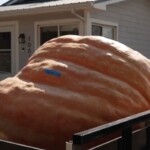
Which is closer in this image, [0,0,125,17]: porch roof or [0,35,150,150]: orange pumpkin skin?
[0,35,150,150]: orange pumpkin skin

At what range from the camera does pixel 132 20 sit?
43.5 feet

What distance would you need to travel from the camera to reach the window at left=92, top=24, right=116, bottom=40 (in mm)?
11422

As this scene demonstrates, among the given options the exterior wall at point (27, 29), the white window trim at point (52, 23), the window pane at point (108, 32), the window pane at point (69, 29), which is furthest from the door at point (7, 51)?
the window pane at point (108, 32)

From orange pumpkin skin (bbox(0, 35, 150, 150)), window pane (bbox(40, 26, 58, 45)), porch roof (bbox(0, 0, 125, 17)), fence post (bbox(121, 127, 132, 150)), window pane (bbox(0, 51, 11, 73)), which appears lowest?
window pane (bbox(0, 51, 11, 73))

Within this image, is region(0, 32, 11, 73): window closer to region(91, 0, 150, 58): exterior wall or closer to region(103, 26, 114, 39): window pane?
region(103, 26, 114, 39): window pane

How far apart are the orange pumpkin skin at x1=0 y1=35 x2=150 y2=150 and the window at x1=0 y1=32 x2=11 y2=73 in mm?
10012

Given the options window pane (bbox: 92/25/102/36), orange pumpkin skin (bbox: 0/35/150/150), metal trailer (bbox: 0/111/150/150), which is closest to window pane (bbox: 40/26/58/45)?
window pane (bbox: 92/25/102/36)

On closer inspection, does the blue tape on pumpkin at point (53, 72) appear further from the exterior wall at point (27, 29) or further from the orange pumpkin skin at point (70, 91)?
the exterior wall at point (27, 29)

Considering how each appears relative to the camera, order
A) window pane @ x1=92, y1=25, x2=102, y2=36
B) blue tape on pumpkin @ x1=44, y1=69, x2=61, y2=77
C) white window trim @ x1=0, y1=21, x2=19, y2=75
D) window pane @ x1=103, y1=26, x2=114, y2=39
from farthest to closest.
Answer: white window trim @ x1=0, y1=21, x2=19, y2=75
window pane @ x1=103, y1=26, x2=114, y2=39
window pane @ x1=92, y1=25, x2=102, y2=36
blue tape on pumpkin @ x1=44, y1=69, x2=61, y2=77

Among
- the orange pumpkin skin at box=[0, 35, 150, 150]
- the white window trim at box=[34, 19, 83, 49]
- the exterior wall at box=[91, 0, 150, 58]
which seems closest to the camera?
the orange pumpkin skin at box=[0, 35, 150, 150]

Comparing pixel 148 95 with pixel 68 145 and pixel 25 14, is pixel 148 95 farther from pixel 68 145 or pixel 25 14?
pixel 25 14

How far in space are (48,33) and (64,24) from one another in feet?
2.49

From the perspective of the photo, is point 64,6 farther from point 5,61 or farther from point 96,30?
point 5,61

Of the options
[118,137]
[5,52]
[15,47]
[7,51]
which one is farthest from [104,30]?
[118,137]
